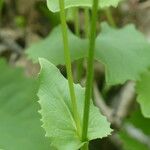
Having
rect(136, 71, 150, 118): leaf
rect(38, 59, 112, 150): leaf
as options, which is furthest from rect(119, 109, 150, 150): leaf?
rect(38, 59, 112, 150): leaf

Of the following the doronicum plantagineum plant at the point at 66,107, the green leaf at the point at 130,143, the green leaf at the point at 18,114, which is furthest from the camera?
the green leaf at the point at 130,143

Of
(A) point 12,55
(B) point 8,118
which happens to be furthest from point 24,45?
(B) point 8,118

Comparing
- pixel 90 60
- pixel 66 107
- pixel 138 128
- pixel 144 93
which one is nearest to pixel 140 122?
pixel 138 128

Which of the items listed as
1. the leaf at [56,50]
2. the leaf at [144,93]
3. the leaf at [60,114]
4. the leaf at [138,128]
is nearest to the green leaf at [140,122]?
the leaf at [138,128]

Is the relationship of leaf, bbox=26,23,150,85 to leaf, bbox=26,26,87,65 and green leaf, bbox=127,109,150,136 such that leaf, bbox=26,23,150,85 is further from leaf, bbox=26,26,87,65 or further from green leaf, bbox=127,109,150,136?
green leaf, bbox=127,109,150,136

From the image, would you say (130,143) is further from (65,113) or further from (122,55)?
(65,113)

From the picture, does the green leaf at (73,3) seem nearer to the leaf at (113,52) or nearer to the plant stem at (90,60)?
the plant stem at (90,60)
